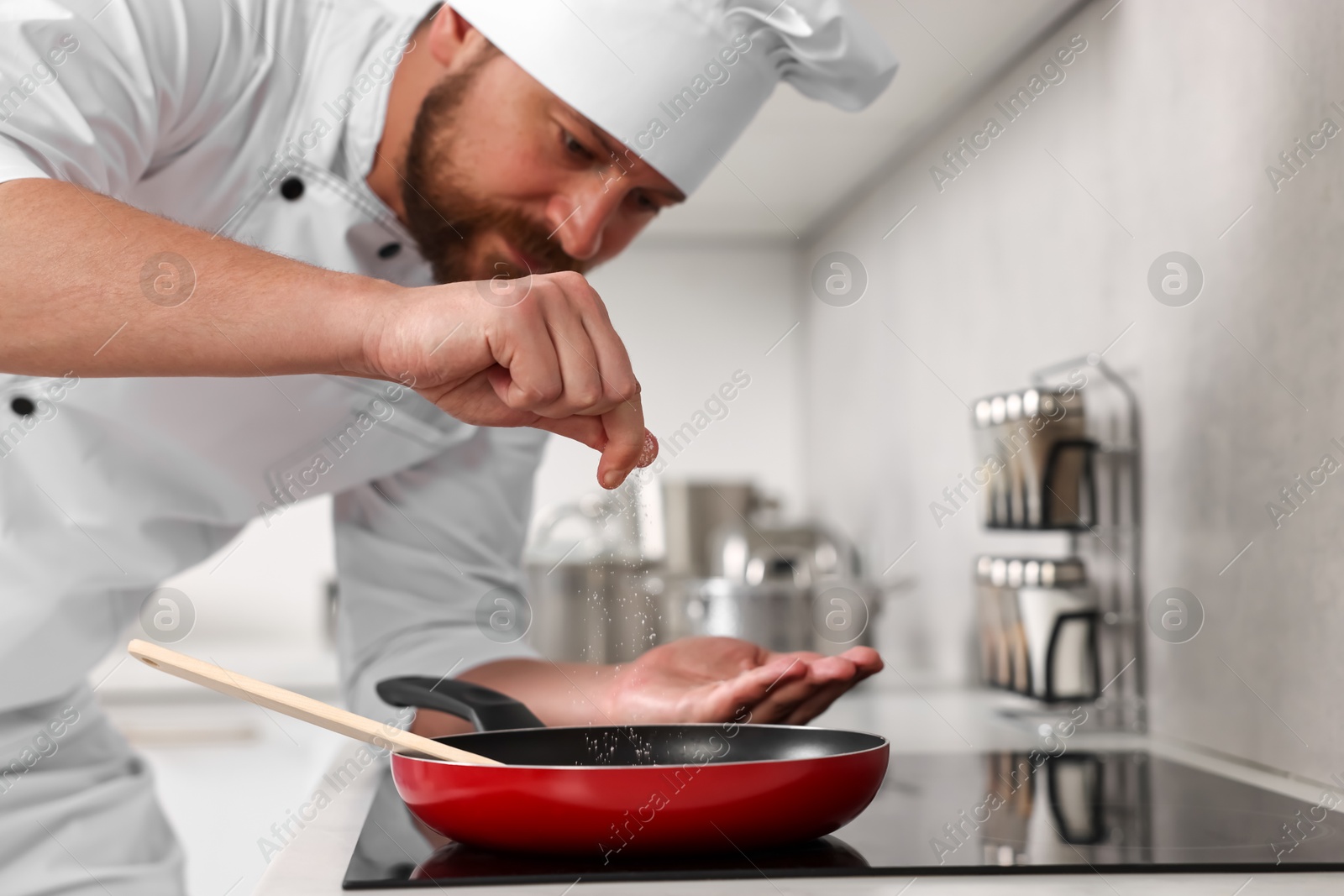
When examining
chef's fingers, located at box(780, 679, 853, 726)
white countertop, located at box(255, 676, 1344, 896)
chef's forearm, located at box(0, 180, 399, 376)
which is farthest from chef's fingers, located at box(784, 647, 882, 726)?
chef's forearm, located at box(0, 180, 399, 376)

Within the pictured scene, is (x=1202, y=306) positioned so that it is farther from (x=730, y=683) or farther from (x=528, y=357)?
(x=528, y=357)

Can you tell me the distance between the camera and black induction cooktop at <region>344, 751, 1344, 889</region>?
0.46m

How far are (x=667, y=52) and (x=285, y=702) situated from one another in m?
0.56

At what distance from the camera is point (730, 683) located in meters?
0.60

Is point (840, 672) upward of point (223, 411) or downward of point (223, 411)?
downward

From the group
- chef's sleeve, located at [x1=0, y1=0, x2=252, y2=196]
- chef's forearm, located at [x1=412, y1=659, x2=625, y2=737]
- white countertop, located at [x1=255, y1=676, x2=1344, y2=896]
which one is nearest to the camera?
white countertop, located at [x1=255, y1=676, x2=1344, y2=896]

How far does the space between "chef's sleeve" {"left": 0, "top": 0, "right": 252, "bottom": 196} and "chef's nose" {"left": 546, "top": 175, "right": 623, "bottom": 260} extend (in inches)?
9.2

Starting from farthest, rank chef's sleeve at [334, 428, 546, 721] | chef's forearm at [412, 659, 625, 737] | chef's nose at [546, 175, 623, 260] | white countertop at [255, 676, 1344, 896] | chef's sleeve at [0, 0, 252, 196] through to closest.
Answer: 1. chef's sleeve at [334, 428, 546, 721]
2. chef's nose at [546, 175, 623, 260]
3. chef's forearm at [412, 659, 625, 737]
4. chef's sleeve at [0, 0, 252, 196]
5. white countertop at [255, 676, 1344, 896]

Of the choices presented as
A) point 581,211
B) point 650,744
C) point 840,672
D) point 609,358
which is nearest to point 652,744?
point 650,744

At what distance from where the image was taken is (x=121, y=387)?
784 mm

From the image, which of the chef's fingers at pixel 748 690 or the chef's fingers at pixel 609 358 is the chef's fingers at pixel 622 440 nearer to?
the chef's fingers at pixel 609 358

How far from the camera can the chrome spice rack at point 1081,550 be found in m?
1.02

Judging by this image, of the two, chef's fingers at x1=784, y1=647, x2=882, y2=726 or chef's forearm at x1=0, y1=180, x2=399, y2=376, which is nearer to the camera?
chef's forearm at x1=0, y1=180, x2=399, y2=376

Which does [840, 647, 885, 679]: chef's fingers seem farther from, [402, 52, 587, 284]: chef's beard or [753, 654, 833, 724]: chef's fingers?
[402, 52, 587, 284]: chef's beard
